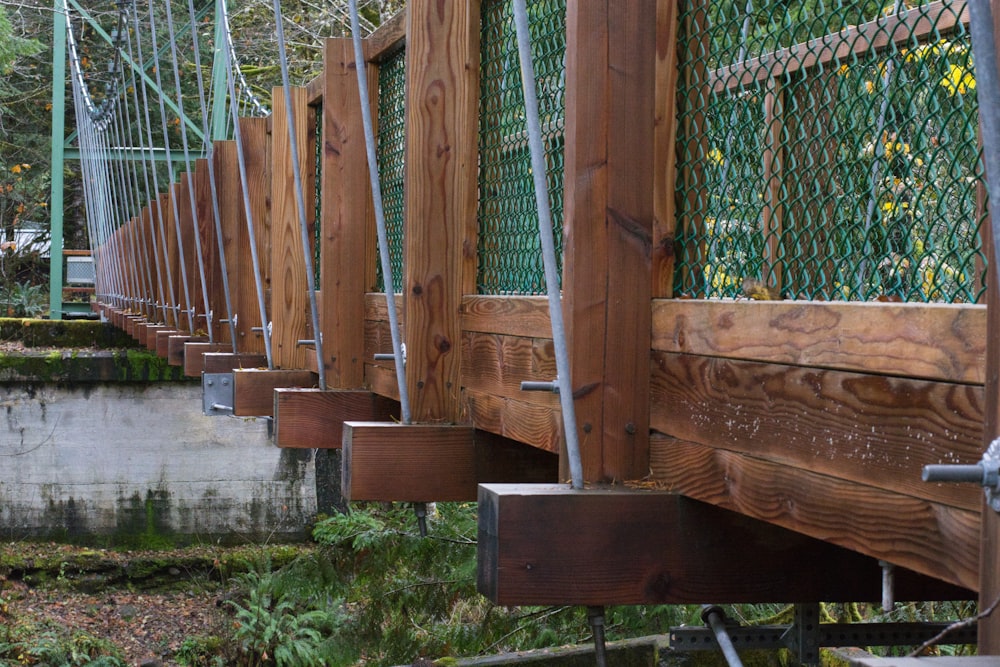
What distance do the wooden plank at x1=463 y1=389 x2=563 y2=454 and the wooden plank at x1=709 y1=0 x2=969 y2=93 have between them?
0.71 metres

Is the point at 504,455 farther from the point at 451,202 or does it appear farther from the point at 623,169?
the point at 623,169

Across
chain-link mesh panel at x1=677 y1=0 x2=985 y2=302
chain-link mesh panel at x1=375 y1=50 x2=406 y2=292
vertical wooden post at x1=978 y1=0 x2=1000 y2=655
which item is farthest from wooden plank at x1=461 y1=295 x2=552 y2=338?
vertical wooden post at x1=978 y1=0 x2=1000 y2=655

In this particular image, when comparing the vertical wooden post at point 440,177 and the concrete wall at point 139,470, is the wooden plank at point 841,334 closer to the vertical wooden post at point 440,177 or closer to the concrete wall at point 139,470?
the vertical wooden post at point 440,177

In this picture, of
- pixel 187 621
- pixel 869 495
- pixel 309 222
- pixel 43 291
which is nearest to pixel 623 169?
pixel 869 495

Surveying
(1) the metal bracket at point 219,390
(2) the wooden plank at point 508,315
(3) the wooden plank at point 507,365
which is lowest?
(1) the metal bracket at point 219,390

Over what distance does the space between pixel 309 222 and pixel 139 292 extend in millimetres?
6206

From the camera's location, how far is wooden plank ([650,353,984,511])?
61.3 inches

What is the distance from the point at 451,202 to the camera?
3299 mm

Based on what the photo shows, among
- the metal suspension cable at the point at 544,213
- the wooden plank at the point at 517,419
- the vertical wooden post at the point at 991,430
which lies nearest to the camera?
the vertical wooden post at the point at 991,430

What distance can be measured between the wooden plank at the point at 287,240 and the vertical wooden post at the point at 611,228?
2633 mm

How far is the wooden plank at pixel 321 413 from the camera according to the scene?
4215 millimetres

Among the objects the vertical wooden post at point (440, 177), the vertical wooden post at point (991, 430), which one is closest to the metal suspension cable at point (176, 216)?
the vertical wooden post at point (440, 177)

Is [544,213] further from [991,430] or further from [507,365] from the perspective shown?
[507,365]

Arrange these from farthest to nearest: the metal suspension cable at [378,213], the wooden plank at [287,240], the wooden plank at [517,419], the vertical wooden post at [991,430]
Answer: the wooden plank at [287,240]
the metal suspension cable at [378,213]
the wooden plank at [517,419]
the vertical wooden post at [991,430]
